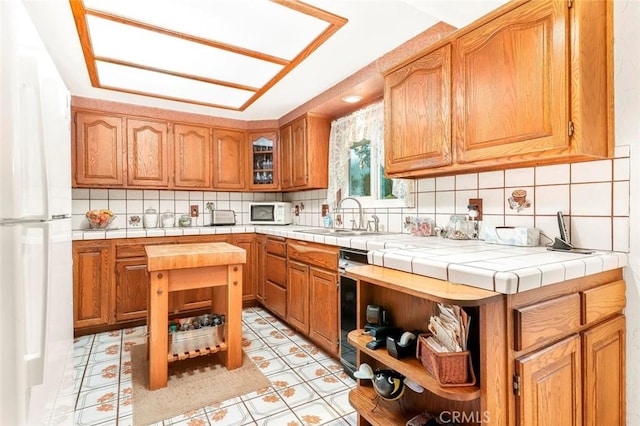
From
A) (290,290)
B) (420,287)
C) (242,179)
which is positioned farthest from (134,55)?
(420,287)

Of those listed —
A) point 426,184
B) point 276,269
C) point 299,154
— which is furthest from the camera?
point 299,154

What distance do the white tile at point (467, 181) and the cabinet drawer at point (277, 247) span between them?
1539 millimetres

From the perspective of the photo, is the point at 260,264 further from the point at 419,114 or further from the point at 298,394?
the point at 419,114

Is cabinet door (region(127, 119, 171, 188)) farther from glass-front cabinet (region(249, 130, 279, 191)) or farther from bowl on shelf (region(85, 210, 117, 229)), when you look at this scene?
glass-front cabinet (region(249, 130, 279, 191))

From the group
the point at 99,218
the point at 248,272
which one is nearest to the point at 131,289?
the point at 99,218

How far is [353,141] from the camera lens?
3066 mm

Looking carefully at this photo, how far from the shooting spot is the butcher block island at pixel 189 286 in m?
1.97

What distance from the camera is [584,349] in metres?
1.17

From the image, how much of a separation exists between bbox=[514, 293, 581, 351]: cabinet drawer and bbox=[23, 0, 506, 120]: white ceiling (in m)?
1.41

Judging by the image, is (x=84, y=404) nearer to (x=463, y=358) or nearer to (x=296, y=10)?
(x=463, y=358)

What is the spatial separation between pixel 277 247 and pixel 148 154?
1698mm

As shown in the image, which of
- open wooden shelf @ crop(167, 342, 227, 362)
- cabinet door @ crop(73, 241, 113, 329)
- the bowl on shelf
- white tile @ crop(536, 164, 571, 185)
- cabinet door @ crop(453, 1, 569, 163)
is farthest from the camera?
the bowl on shelf

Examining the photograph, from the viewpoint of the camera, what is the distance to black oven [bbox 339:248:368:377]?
200 centimetres

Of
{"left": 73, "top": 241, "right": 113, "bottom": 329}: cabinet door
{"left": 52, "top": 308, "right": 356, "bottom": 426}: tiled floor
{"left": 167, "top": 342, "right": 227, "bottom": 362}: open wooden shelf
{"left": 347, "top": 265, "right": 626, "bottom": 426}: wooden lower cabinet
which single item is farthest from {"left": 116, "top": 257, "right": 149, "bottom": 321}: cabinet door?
{"left": 347, "top": 265, "right": 626, "bottom": 426}: wooden lower cabinet
